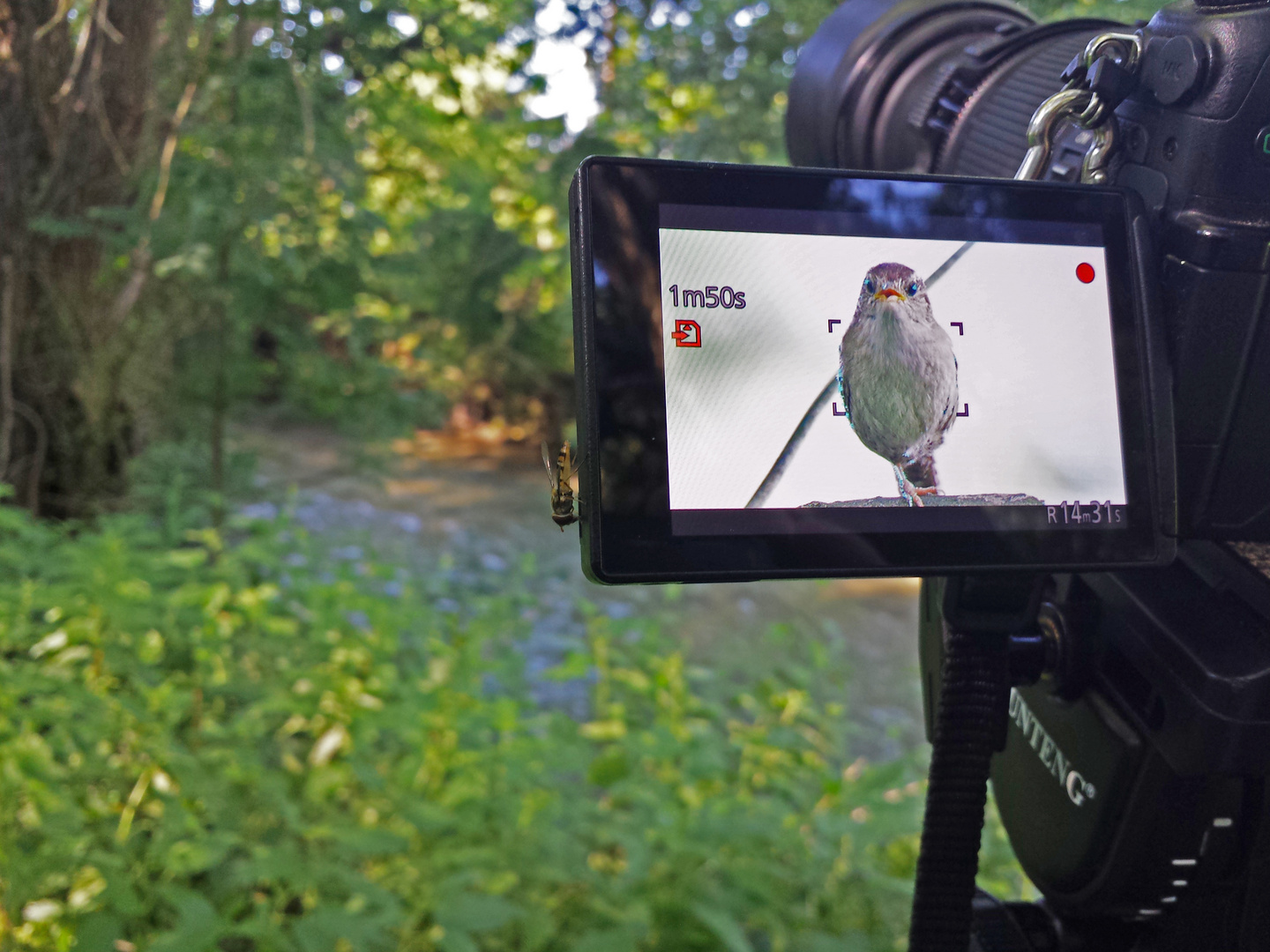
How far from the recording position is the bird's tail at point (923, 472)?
508 millimetres

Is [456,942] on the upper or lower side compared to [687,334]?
lower

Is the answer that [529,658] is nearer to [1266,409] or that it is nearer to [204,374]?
[204,374]

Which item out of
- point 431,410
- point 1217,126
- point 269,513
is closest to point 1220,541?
point 1217,126

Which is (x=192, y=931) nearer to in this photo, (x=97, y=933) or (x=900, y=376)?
(x=97, y=933)

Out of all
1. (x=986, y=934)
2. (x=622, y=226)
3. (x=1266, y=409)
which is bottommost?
(x=986, y=934)

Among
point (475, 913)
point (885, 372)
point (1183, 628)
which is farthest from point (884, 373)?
point (475, 913)

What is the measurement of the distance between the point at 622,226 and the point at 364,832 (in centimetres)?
90

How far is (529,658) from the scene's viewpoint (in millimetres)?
2408

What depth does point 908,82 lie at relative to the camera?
3.01 ft

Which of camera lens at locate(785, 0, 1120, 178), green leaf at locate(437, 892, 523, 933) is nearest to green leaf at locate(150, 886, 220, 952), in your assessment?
green leaf at locate(437, 892, 523, 933)

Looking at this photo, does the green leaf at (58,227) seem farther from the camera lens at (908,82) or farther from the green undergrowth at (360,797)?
the camera lens at (908,82)

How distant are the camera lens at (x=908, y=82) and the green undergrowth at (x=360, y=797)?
A: 832 mm

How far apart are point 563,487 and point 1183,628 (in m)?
0.34

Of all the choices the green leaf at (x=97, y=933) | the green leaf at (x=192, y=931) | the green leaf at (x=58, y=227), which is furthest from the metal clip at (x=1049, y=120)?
the green leaf at (x=58, y=227)
